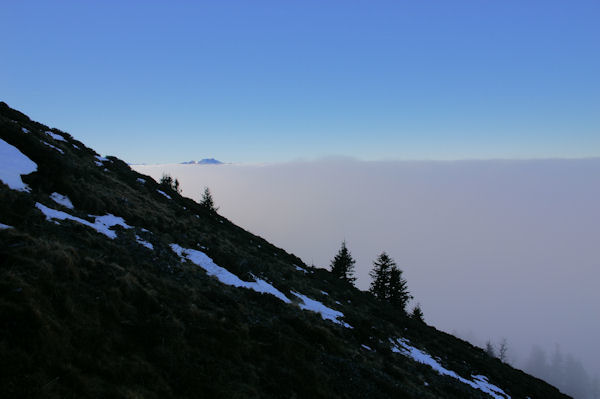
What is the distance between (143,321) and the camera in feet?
25.4

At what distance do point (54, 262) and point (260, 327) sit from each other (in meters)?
6.07

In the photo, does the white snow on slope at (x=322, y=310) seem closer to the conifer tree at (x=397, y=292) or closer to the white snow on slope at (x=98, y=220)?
the white snow on slope at (x=98, y=220)

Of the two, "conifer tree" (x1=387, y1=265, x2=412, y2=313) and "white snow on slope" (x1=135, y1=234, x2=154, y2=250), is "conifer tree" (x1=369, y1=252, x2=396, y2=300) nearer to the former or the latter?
"conifer tree" (x1=387, y1=265, x2=412, y2=313)

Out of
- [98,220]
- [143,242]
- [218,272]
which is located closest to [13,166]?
[98,220]

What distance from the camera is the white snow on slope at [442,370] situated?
56.8 feet

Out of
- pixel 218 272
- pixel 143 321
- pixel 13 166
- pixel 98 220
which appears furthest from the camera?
pixel 218 272

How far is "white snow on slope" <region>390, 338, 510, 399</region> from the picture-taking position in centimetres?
1732

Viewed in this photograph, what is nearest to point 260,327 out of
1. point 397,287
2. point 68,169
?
point 68,169

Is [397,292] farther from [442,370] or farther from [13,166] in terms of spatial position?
[13,166]

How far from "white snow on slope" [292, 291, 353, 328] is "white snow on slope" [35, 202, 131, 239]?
9.97 m

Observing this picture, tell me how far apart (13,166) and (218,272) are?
1001 centimetres

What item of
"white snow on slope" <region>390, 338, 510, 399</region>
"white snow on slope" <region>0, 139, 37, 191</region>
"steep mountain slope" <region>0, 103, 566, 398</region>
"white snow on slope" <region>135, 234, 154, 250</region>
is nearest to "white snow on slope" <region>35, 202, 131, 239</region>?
"steep mountain slope" <region>0, 103, 566, 398</region>

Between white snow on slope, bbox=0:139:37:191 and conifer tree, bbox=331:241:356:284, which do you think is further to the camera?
conifer tree, bbox=331:241:356:284

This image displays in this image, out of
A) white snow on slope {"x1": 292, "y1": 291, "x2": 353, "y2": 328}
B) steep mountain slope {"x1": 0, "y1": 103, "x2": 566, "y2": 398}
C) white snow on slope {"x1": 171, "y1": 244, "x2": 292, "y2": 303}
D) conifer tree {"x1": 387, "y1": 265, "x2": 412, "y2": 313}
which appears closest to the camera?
steep mountain slope {"x1": 0, "y1": 103, "x2": 566, "y2": 398}
